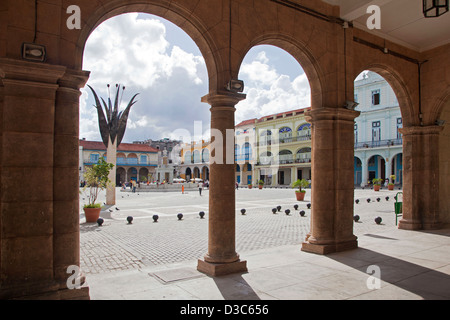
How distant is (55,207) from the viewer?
13.3 ft

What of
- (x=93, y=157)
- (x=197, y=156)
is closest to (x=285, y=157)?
(x=197, y=156)

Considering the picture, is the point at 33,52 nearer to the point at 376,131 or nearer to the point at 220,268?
the point at 220,268

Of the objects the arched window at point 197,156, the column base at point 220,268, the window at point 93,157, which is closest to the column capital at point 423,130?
the column base at point 220,268

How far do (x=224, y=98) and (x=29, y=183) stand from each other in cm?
316

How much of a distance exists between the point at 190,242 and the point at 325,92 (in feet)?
17.2

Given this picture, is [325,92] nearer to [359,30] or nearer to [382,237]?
[359,30]

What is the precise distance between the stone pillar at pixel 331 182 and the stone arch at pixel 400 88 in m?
2.57

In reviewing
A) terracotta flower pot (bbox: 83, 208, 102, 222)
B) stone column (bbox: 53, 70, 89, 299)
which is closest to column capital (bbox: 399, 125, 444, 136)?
stone column (bbox: 53, 70, 89, 299)

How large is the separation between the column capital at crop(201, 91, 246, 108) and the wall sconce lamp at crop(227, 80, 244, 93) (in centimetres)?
7

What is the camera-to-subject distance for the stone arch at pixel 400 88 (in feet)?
28.6

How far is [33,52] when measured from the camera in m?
3.83

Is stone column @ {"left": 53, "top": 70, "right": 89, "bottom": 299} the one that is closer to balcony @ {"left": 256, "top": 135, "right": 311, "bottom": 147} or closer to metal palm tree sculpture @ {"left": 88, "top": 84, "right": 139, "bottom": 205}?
metal palm tree sculpture @ {"left": 88, "top": 84, "right": 139, "bottom": 205}

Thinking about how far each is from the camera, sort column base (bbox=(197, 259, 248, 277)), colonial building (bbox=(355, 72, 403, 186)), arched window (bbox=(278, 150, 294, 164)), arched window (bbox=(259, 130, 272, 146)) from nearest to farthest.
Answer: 1. column base (bbox=(197, 259, 248, 277))
2. colonial building (bbox=(355, 72, 403, 186))
3. arched window (bbox=(278, 150, 294, 164))
4. arched window (bbox=(259, 130, 272, 146))

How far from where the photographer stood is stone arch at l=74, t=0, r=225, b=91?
429 cm
